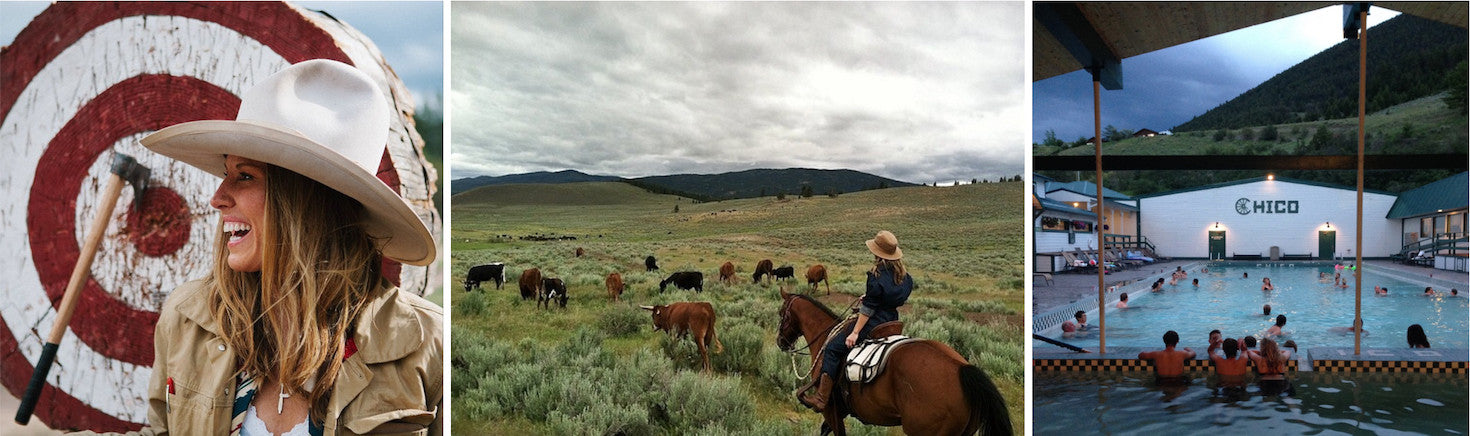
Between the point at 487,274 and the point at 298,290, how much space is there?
1991mm

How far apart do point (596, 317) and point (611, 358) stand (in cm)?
24

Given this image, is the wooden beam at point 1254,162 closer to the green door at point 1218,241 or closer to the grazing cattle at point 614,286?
the green door at point 1218,241

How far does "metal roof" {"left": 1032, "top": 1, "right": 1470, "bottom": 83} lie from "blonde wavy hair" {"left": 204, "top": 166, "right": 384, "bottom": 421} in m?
3.73

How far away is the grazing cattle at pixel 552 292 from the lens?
11.7 feet

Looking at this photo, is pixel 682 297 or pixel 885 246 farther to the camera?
pixel 682 297

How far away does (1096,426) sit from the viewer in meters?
3.91

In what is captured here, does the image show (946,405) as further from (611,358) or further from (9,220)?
(9,220)

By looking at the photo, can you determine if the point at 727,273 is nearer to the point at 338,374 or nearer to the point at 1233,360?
the point at 338,374

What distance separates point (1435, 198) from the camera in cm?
407

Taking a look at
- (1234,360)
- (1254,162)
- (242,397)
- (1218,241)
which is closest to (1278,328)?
(1234,360)

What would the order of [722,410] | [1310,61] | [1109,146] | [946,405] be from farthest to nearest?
[1109,146] → [1310,61] → [722,410] → [946,405]

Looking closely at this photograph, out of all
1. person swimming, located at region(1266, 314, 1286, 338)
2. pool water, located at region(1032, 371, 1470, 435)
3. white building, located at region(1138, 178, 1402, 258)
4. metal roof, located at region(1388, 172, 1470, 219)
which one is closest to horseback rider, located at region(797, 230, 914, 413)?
pool water, located at region(1032, 371, 1470, 435)

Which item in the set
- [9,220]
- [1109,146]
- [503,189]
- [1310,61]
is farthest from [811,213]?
[1310,61]

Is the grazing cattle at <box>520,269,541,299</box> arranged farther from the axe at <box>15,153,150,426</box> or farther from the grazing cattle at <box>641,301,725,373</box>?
the axe at <box>15,153,150,426</box>
